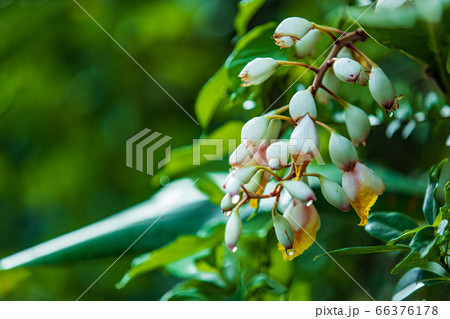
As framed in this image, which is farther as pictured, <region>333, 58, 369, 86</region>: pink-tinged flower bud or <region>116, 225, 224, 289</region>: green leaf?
<region>116, 225, 224, 289</region>: green leaf

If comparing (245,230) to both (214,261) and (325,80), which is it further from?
(325,80)

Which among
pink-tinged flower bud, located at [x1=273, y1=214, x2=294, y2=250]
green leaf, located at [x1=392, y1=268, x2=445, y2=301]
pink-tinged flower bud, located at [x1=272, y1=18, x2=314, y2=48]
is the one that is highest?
pink-tinged flower bud, located at [x1=272, y1=18, x2=314, y2=48]

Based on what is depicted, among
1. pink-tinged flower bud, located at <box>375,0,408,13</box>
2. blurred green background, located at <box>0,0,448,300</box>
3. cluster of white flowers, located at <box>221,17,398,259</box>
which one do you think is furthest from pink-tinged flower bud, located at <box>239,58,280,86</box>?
blurred green background, located at <box>0,0,448,300</box>

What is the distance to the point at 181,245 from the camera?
27.7 inches

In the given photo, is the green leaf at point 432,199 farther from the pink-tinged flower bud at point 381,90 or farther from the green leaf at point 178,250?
the green leaf at point 178,250

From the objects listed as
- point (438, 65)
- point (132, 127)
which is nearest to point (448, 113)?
point (438, 65)

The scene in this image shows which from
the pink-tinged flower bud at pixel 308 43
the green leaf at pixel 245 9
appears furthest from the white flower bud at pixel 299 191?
the green leaf at pixel 245 9

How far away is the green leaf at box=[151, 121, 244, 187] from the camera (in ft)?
2.54

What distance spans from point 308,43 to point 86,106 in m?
1.24

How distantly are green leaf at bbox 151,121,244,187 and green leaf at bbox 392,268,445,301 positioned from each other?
0.33 metres

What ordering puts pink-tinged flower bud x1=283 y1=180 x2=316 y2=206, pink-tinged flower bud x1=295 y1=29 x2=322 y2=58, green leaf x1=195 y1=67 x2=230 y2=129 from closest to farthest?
1. pink-tinged flower bud x1=283 y1=180 x2=316 y2=206
2. pink-tinged flower bud x1=295 y1=29 x2=322 y2=58
3. green leaf x1=195 y1=67 x2=230 y2=129

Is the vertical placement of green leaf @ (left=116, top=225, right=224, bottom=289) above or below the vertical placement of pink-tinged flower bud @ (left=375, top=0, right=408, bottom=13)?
below

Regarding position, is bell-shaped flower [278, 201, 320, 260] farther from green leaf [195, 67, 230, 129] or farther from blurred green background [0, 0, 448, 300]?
blurred green background [0, 0, 448, 300]

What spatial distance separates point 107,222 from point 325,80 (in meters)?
0.43
